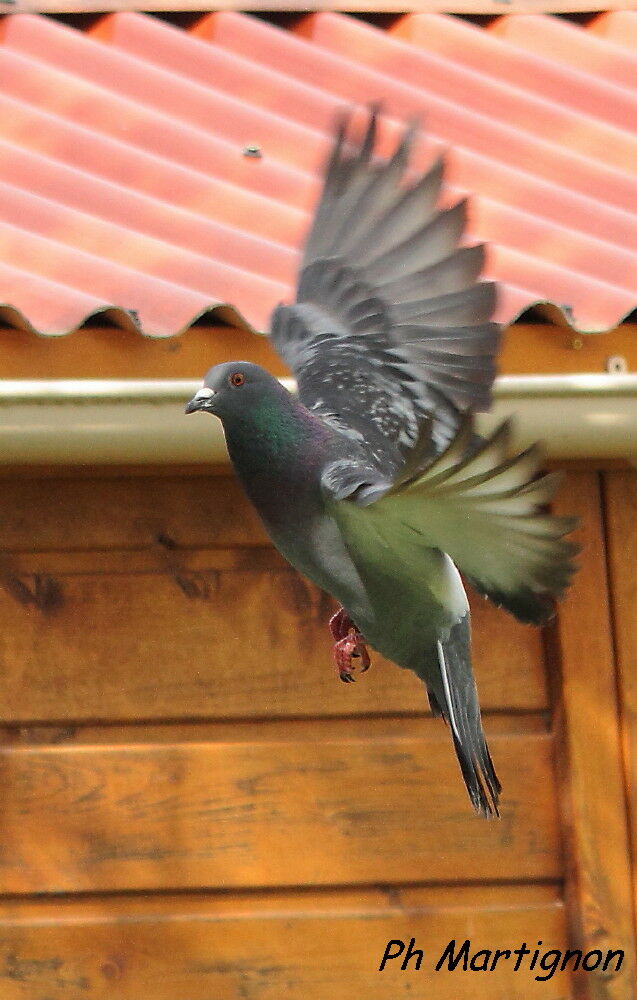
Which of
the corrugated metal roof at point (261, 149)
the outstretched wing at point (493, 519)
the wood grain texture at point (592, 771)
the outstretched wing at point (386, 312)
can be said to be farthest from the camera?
the wood grain texture at point (592, 771)

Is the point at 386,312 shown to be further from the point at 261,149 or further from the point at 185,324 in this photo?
the point at 261,149

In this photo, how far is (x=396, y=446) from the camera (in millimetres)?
2221

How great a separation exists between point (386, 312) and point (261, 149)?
793mm

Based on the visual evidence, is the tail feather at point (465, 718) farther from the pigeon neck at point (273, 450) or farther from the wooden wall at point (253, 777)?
the wooden wall at point (253, 777)

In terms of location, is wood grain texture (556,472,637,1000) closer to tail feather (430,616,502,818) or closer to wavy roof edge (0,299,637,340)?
wavy roof edge (0,299,637,340)

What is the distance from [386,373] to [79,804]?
101cm

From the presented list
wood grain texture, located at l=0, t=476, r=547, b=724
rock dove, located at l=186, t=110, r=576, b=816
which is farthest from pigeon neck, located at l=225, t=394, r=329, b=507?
wood grain texture, located at l=0, t=476, r=547, b=724

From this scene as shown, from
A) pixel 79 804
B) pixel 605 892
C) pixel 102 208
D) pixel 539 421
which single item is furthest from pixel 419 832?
pixel 102 208

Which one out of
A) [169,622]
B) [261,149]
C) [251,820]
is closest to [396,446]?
[169,622]

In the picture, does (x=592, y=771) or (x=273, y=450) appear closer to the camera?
(x=273, y=450)

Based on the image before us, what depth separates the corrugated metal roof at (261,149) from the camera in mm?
2639

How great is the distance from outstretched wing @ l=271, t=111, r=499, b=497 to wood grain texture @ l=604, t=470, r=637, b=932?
0.68 m

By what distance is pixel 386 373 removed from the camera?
2.38 m

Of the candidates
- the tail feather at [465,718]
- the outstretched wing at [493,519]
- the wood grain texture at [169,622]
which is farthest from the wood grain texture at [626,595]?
the outstretched wing at [493,519]
